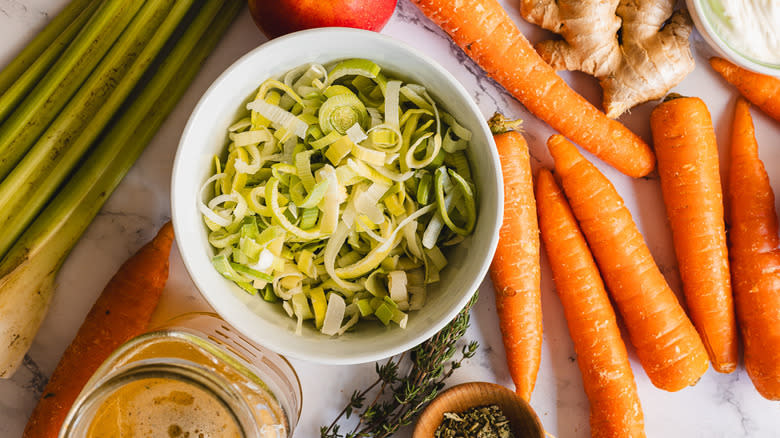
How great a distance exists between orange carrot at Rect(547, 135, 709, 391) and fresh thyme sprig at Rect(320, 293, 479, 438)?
0.40 m

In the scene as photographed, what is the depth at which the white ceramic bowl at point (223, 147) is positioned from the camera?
1074 mm

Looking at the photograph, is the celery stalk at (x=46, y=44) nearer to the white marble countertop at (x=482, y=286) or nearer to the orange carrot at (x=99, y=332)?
the white marble countertop at (x=482, y=286)

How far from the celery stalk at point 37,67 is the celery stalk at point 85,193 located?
196mm

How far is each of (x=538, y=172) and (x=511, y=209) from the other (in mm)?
169

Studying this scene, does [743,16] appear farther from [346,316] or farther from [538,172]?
[346,316]

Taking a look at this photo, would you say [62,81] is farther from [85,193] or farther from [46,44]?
[85,193]

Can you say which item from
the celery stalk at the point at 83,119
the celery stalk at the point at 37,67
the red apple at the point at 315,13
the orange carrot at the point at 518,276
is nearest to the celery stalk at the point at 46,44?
the celery stalk at the point at 37,67

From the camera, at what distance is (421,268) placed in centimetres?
121

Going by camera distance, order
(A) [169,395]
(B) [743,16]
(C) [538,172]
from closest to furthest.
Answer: (A) [169,395], (B) [743,16], (C) [538,172]

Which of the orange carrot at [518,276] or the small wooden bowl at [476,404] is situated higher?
the orange carrot at [518,276]

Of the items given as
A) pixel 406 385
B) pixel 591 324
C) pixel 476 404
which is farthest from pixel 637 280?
pixel 406 385

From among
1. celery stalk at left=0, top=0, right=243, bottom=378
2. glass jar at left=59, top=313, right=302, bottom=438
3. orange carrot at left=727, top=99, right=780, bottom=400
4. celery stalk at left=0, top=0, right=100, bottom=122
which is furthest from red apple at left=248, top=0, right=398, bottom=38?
orange carrot at left=727, top=99, right=780, bottom=400

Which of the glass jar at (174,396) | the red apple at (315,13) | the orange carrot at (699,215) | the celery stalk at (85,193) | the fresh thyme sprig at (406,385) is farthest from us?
the orange carrot at (699,215)

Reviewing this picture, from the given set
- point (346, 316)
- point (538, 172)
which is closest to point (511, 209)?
point (538, 172)
